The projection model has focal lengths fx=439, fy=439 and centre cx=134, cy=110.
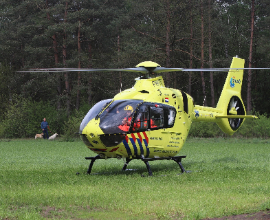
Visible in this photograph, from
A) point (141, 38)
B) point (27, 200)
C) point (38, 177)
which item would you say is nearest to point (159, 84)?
point (38, 177)

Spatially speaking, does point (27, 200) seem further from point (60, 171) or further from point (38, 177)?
point (60, 171)

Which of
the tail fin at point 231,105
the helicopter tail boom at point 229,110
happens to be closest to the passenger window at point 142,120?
the helicopter tail boom at point 229,110

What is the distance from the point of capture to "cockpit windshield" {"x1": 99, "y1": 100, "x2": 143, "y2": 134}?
11.6m

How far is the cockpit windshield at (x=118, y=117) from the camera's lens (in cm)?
1161

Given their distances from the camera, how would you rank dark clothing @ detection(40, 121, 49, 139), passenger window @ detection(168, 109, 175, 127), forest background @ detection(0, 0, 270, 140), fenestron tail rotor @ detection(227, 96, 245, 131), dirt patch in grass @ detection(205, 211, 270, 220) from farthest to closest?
forest background @ detection(0, 0, 270, 140)
dark clothing @ detection(40, 121, 49, 139)
fenestron tail rotor @ detection(227, 96, 245, 131)
passenger window @ detection(168, 109, 175, 127)
dirt patch in grass @ detection(205, 211, 270, 220)

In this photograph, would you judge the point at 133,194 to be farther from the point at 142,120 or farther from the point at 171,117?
the point at 171,117

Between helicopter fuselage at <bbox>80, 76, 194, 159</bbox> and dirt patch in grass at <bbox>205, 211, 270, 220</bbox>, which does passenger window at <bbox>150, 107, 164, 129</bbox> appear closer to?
helicopter fuselage at <bbox>80, 76, 194, 159</bbox>

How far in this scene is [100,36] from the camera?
43875 millimetres

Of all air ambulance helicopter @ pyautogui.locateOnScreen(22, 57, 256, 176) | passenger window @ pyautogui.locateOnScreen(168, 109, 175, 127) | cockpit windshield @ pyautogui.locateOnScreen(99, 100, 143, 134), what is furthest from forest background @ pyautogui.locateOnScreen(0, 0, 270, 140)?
cockpit windshield @ pyautogui.locateOnScreen(99, 100, 143, 134)

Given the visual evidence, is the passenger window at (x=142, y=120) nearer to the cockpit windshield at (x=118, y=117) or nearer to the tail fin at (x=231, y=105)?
the cockpit windshield at (x=118, y=117)

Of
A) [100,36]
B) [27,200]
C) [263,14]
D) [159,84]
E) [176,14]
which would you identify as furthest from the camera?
[263,14]

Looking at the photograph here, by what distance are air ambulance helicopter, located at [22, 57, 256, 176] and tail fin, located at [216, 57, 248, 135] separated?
1.96 meters

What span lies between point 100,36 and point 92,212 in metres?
37.3

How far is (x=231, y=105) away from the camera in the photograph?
16.4 m
